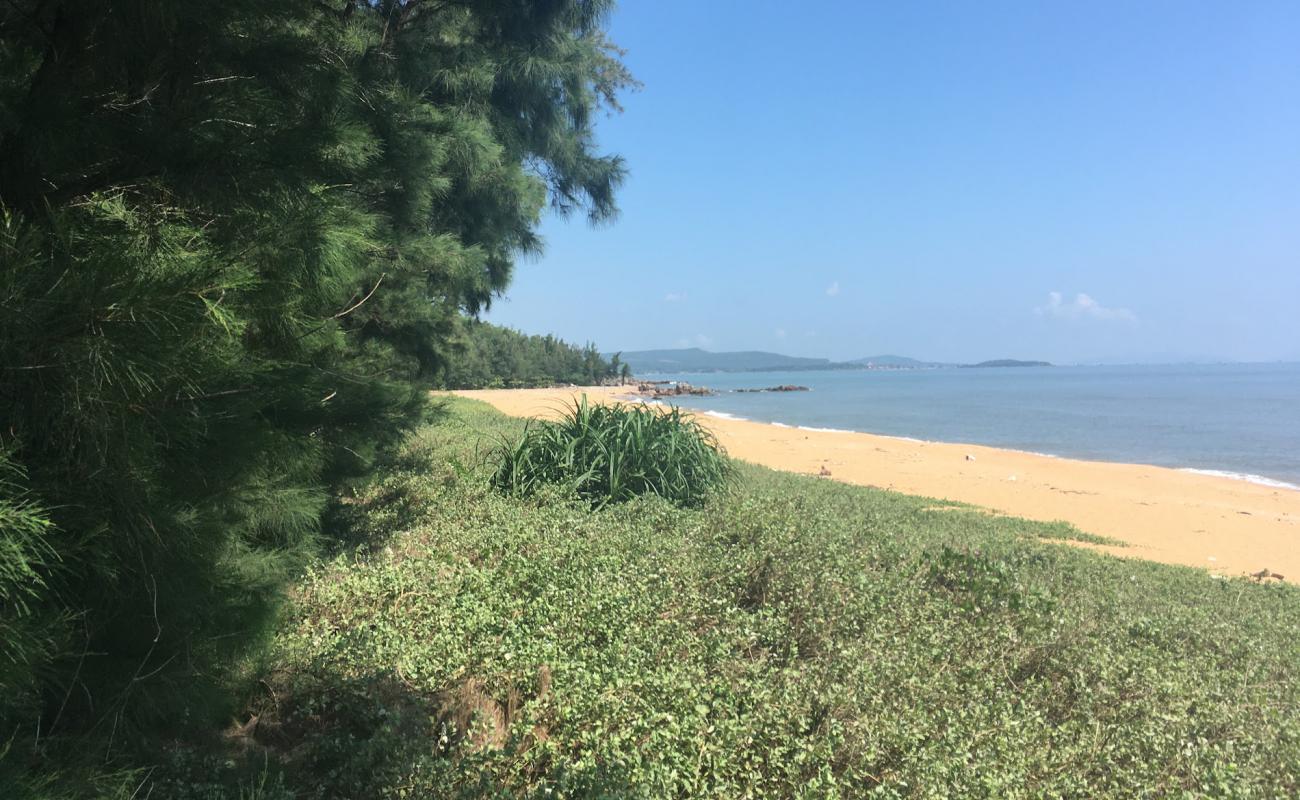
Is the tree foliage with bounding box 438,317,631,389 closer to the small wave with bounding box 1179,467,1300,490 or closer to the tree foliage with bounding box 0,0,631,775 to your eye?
the small wave with bounding box 1179,467,1300,490

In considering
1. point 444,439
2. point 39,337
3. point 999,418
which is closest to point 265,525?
point 39,337

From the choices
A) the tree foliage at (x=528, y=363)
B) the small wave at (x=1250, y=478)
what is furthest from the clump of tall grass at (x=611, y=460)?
the tree foliage at (x=528, y=363)

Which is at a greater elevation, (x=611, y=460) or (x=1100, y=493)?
(x=611, y=460)

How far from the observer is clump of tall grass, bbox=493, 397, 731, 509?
21.3ft

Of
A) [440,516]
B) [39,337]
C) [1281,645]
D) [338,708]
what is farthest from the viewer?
[440,516]

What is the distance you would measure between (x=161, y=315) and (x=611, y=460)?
535cm

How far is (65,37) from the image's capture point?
1.83 meters

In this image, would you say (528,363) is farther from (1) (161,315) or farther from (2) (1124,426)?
(1) (161,315)

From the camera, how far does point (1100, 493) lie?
1495 cm

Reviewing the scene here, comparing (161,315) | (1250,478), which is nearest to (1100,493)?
(1250,478)

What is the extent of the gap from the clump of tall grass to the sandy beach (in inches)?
Result: 24.8

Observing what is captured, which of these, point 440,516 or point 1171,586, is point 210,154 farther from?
point 1171,586

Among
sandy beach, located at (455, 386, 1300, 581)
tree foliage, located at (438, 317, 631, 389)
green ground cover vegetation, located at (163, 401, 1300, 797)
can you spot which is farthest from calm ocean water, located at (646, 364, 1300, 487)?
tree foliage, located at (438, 317, 631, 389)

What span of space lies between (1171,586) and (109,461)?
735 centimetres
